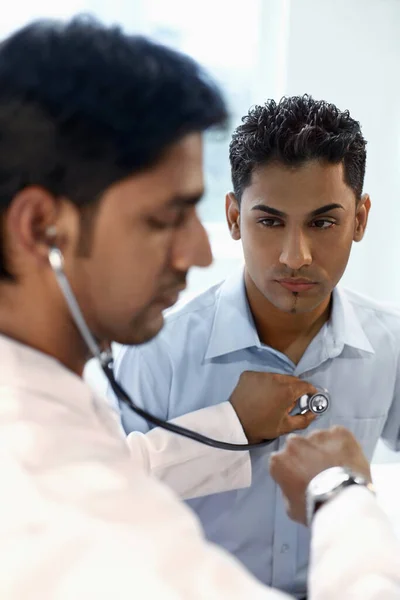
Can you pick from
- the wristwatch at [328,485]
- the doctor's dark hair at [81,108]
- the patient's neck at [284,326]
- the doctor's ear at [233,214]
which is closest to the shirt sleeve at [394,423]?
the patient's neck at [284,326]

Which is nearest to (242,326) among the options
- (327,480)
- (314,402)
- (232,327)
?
(232,327)

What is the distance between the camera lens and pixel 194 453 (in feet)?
3.73

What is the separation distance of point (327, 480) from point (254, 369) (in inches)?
19.3

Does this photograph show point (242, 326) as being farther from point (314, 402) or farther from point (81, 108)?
point (81, 108)

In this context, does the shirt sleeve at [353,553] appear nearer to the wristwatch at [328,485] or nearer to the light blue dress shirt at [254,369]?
the wristwatch at [328,485]

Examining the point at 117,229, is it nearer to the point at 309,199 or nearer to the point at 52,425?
the point at 52,425

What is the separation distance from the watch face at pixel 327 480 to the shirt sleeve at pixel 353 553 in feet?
0.11

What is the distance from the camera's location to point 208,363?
131cm

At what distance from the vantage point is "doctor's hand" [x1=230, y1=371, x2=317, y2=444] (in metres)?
1.12

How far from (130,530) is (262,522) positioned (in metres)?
0.79

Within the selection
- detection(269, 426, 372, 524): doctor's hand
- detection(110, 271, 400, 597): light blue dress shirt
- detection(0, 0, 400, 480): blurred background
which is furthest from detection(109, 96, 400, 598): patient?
detection(0, 0, 400, 480): blurred background

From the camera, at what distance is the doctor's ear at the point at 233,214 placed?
4.30ft

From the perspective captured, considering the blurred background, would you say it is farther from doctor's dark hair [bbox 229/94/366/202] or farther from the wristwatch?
the wristwatch

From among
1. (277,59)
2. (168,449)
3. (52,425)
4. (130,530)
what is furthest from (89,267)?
(277,59)
